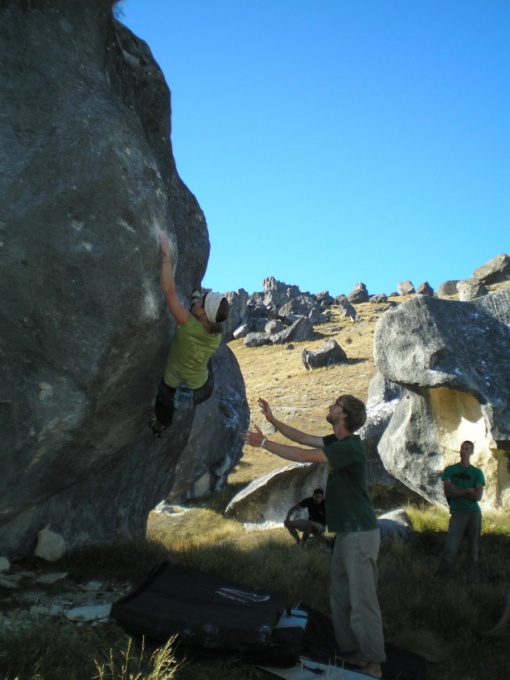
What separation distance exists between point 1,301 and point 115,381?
108 centimetres

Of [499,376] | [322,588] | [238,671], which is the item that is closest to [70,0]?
[238,671]

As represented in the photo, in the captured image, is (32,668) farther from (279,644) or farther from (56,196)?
(56,196)

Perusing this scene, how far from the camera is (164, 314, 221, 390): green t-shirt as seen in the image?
5.27 metres

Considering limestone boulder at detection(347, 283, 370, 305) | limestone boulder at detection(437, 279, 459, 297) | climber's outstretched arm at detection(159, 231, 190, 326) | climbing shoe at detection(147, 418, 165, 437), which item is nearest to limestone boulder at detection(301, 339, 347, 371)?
limestone boulder at detection(437, 279, 459, 297)

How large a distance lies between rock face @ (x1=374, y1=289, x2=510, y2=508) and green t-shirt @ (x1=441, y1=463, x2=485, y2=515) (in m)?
1.88

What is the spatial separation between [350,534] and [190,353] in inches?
70.5

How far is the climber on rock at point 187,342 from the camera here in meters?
5.12

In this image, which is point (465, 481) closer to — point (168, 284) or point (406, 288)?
point (168, 284)

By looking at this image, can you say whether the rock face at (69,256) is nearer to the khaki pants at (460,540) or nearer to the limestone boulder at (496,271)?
the khaki pants at (460,540)

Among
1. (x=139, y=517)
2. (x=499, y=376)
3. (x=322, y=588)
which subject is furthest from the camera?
(x=499, y=376)

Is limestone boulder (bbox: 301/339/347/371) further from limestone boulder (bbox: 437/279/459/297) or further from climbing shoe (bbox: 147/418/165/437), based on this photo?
climbing shoe (bbox: 147/418/165/437)

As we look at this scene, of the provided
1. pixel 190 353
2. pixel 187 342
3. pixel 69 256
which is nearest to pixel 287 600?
pixel 190 353

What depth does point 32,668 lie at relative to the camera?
146 inches

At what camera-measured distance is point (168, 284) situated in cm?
510
